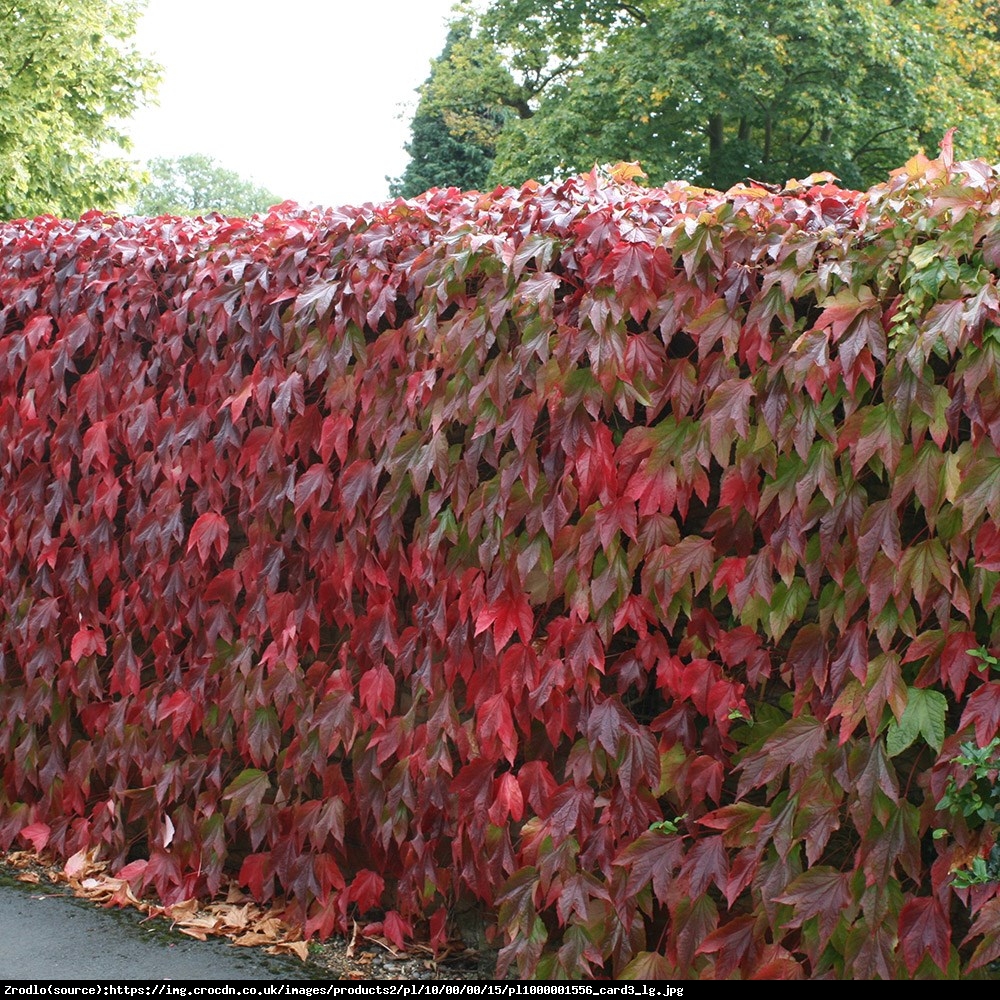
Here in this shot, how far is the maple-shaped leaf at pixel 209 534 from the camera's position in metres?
3.62

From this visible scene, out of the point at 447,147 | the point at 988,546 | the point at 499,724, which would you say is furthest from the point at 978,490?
the point at 447,147

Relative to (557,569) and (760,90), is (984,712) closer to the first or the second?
(557,569)

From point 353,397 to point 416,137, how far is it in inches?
1138

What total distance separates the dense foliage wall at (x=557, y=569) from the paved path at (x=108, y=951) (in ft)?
0.62

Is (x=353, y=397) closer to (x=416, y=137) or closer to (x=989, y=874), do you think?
(x=989, y=874)

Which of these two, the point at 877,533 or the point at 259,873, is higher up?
the point at 877,533

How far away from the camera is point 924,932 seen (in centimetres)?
239

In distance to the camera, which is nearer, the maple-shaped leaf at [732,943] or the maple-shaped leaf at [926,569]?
the maple-shaped leaf at [926,569]

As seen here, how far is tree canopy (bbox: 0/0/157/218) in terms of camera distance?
17109mm

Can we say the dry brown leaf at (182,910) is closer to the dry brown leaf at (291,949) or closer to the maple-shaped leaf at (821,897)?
the dry brown leaf at (291,949)

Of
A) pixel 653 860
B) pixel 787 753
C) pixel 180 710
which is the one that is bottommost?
pixel 180 710

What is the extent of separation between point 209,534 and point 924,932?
236 centimetres

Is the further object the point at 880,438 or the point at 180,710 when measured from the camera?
the point at 180,710

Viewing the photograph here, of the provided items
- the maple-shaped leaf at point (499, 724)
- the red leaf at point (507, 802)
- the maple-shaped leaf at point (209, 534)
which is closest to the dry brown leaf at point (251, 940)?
the red leaf at point (507, 802)
